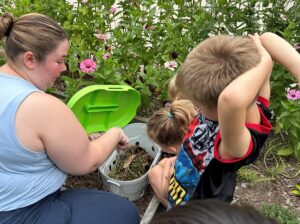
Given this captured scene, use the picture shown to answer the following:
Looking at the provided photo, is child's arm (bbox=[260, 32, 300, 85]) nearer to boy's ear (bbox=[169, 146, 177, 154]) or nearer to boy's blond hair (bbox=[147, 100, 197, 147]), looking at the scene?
boy's blond hair (bbox=[147, 100, 197, 147])

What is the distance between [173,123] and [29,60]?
780 millimetres

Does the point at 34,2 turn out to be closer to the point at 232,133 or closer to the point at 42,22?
the point at 42,22

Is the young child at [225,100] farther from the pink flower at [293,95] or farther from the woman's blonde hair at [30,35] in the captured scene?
the pink flower at [293,95]

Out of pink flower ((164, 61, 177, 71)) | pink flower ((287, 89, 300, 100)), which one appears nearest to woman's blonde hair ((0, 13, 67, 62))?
pink flower ((164, 61, 177, 71))

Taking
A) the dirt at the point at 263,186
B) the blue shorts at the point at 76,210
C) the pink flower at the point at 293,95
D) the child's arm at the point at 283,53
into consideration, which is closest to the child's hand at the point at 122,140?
the blue shorts at the point at 76,210

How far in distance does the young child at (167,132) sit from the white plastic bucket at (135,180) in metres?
0.10

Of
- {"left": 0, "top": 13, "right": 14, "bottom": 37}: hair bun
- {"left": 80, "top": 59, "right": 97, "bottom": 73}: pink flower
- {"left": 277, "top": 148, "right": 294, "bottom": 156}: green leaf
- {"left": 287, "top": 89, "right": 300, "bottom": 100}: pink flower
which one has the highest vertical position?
{"left": 0, "top": 13, "right": 14, "bottom": 37}: hair bun

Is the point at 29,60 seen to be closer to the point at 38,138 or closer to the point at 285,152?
the point at 38,138

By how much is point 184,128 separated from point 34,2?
1.69 meters

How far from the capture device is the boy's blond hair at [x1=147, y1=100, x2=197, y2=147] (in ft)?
6.51

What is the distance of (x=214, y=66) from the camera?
130cm

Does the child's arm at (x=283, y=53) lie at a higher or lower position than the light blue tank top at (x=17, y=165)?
higher

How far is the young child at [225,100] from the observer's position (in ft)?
3.92

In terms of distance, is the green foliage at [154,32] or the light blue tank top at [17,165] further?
the green foliage at [154,32]
